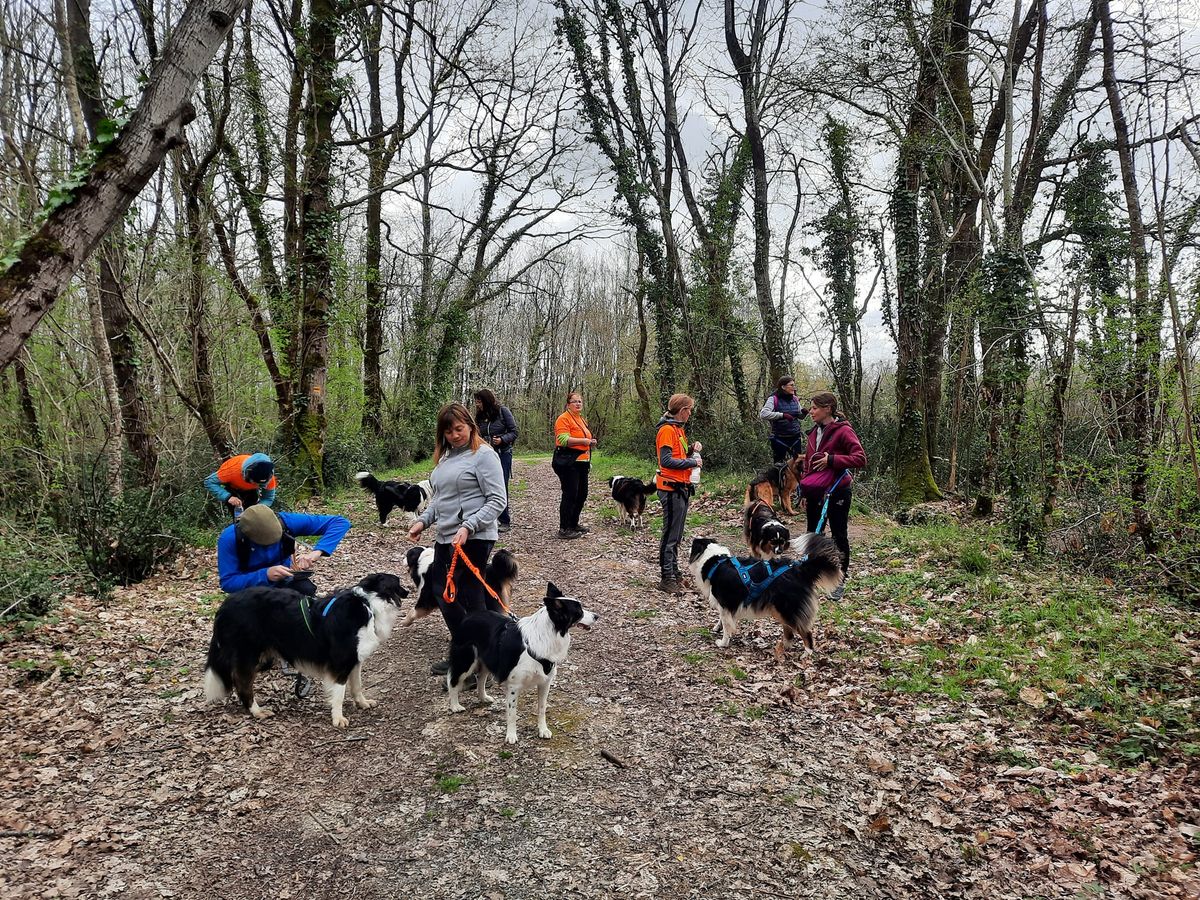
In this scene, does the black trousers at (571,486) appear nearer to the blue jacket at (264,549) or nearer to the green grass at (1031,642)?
the green grass at (1031,642)

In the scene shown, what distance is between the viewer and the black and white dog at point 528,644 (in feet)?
14.3

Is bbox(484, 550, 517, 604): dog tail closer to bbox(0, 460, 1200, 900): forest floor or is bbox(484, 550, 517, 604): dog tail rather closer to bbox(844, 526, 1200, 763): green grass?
bbox(0, 460, 1200, 900): forest floor

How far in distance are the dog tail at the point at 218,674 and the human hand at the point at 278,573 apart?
57 centimetres

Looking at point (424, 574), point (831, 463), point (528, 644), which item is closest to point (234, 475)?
point (424, 574)

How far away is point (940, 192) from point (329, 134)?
43.4 feet

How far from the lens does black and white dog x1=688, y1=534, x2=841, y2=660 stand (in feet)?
18.8

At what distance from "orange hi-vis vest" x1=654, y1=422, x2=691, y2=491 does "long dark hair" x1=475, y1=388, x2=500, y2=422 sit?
3.12 meters

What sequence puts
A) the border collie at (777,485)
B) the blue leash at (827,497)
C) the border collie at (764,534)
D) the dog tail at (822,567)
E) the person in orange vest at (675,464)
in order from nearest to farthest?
1. the dog tail at (822,567)
2. the blue leash at (827,497)
3. the person in orange vest at (675,464)
4. the border collie at (764,534)
5. the border collie at (777,485)

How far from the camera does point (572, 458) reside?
9734mm

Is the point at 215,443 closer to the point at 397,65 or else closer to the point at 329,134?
the point at 329,134

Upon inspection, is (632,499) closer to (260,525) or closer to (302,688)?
(302,688)

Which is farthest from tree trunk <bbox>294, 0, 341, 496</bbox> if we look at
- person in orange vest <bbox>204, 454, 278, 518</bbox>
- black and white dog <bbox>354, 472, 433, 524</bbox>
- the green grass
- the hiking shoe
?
the green grass

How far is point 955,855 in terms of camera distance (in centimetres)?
330

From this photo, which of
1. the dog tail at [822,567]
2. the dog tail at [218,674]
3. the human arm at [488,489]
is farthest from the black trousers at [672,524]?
the dog tail at [218,674]
